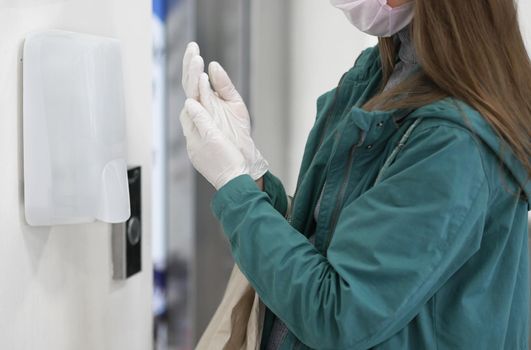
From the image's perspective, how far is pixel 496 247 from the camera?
3.00 ft

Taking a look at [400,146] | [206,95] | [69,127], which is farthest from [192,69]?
[400,146]

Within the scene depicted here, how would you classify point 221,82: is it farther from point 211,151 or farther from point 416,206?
point 416,206

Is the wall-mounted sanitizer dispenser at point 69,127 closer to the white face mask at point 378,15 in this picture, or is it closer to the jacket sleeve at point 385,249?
the jacket sleeve at point 385,249

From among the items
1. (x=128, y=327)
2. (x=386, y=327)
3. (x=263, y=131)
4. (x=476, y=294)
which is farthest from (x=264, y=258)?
(x=263, y=131)

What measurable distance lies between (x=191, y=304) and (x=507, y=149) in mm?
1763

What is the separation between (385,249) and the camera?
2.79 ft

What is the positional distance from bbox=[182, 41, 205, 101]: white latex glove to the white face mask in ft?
0.69

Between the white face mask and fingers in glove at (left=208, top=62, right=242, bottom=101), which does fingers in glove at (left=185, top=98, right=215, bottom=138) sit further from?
the white face mask

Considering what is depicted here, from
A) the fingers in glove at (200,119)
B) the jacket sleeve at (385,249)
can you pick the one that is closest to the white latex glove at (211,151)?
the fingers in glove at (200,119)

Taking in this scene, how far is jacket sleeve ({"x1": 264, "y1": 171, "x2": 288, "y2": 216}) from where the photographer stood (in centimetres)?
116

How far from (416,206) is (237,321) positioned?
0.36 meters

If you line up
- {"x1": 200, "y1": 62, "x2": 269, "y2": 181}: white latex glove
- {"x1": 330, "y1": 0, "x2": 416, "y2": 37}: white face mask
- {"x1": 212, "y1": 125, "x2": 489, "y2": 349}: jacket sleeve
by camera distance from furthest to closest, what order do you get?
{"x1": 200, "y1": 62, "x2": 269, "y2": 181}: white latex glove, {"x1": 330, "y1": 0, "x2": 416, "y2": 37}: white face mask, {"x1": 212, "y1": 125, "x2": 489, "y2": 349}: jacket sleeve

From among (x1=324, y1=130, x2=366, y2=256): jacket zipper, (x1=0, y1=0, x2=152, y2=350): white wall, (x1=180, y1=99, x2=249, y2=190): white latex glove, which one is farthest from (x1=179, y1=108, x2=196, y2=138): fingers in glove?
(x1=324, y1=130, x2=366, y2=256): jacket zipper

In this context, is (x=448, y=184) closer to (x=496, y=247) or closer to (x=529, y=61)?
(x=496, y=247)
